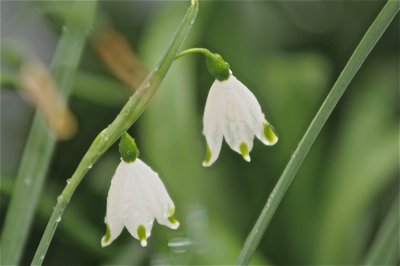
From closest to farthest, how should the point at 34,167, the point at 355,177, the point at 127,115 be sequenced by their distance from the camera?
1. the point at 127,115
2. the point at 34,167
3. the point at 355,177

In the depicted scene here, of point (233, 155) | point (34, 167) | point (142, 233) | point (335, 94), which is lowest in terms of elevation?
Result: point (233, 155)

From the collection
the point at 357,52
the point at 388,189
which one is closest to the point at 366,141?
the point at 388,189

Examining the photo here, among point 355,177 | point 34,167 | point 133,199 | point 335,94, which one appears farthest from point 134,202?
point 355,177

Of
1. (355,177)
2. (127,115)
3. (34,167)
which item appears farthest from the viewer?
(355,177)

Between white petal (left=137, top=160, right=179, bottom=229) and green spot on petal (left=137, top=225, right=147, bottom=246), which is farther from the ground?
white petal (left=137, top=160, right=179, bottom=229)

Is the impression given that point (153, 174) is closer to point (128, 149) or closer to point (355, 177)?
point (128, 149)

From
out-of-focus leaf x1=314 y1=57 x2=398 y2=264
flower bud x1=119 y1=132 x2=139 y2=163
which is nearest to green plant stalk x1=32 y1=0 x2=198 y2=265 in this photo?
flower bud x1=119 y1=132 x2=139 y2=163

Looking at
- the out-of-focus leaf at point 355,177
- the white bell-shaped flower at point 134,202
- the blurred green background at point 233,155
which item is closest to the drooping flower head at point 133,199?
the white bell-shaped flower at point 134,202

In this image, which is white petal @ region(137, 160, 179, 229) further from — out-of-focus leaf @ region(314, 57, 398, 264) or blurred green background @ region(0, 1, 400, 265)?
out-of-focus leaf @ region(314, 57, 398, 264)
